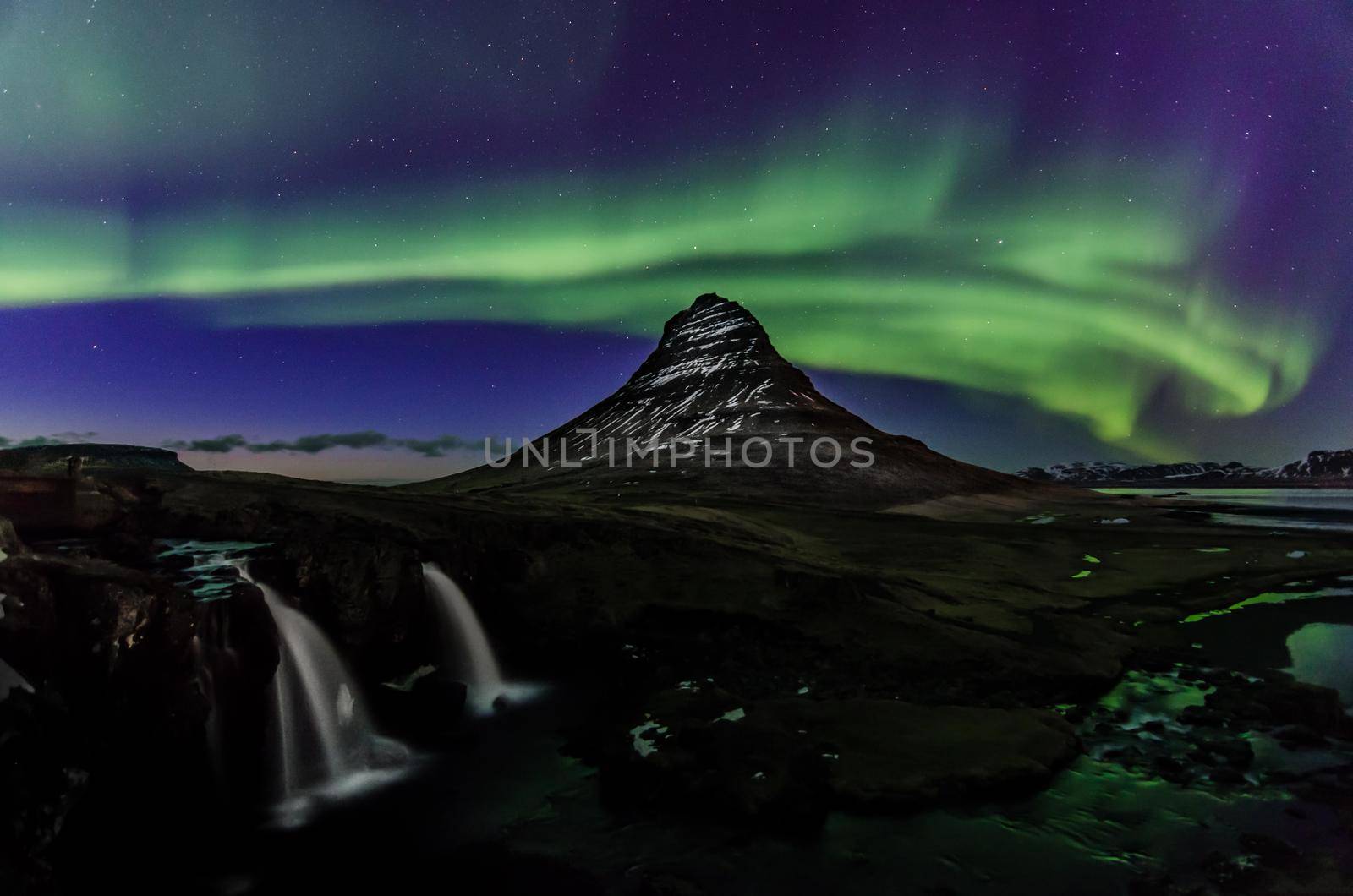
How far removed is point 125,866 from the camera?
19.0m

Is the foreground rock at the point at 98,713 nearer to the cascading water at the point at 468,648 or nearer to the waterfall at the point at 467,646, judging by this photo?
the cascading water at the point at 468,648

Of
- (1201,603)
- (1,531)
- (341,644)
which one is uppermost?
(1,531)

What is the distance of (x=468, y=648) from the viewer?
1453 inches

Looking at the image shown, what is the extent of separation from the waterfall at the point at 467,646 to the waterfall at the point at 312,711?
18.6 feet

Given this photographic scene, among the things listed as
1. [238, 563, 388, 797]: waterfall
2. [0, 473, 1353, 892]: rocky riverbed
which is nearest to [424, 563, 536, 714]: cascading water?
[0, 473, 1353, 892]: rocky riverbed


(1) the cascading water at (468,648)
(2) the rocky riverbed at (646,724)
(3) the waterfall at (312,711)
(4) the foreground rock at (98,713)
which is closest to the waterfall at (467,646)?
(1) the cascading water at (468,648)

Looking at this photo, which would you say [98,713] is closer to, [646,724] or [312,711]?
[312,711]

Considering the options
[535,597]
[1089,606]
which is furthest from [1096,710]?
[535,597]

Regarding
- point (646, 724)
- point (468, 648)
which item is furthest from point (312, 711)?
point (646, 724)

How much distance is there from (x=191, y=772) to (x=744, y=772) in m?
16.8

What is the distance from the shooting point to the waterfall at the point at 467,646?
112 feet

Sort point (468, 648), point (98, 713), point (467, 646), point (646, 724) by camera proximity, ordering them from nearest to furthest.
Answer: point (98, 713) < point (646, 724) < point (468, 648) < point (467, 646)

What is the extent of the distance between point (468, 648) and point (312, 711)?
10669 mm

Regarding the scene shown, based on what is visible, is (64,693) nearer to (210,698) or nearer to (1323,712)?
(210,698)
